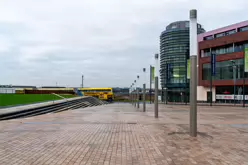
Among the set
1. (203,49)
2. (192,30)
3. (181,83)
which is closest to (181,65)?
(181,83)

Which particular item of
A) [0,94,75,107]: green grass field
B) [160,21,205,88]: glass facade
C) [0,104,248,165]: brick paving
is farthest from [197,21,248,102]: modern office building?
[0,104,248,165]: brick paving

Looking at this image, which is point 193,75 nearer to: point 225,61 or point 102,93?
point 225,61

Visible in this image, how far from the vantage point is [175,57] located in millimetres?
66500

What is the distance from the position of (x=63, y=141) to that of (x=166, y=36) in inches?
2663

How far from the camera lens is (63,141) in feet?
24.5

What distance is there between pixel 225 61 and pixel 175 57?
18705mm

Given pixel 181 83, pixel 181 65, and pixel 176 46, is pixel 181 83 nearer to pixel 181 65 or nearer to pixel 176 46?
pixel 181 65

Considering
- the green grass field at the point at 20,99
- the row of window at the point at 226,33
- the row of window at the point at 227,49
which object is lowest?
the green grass field at the point at 20,99

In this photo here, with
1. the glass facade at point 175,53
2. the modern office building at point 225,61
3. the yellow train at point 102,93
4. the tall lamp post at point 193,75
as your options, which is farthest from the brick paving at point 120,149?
the glass facade at point 175,53

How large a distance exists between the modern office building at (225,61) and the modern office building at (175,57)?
7025 mm

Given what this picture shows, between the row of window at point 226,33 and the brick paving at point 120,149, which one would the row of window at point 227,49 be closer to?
the row of window at point 226,33

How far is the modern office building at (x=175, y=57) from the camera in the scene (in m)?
62.9

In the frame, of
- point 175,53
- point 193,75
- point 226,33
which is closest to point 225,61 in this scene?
point 226,33

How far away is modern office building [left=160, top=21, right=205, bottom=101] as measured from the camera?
6291 cm
